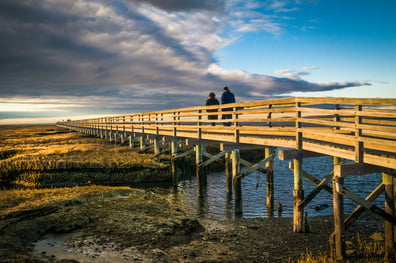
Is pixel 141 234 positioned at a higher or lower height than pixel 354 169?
lower

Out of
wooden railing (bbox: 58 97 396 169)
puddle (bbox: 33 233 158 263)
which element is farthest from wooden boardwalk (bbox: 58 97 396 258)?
puddle (bbox: 33 233 158 263)

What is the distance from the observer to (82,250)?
748cm

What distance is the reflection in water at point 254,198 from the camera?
1295 cm

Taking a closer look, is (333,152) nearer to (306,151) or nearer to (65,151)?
(306,151)

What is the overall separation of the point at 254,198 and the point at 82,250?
Answer: 32.7 feet

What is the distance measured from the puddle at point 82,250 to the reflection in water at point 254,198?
16.6ft

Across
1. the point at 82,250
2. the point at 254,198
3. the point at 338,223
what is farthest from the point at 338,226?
the point at 254,198

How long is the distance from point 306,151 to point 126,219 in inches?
241

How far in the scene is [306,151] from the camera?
10.2 metres

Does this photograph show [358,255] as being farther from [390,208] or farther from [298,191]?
[298,191]

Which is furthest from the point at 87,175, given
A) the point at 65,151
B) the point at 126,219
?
the point at 126,219

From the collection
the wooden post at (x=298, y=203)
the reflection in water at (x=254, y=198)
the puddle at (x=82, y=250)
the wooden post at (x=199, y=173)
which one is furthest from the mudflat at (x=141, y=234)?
the wooden post at (x=199, y=173)

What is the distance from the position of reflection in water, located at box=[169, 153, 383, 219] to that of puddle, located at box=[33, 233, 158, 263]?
5.07 metres

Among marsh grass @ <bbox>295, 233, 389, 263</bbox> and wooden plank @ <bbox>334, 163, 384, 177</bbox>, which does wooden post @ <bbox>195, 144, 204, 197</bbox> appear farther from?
wooden plank @ <bbox>334, 163, 384, 177</bbox>
